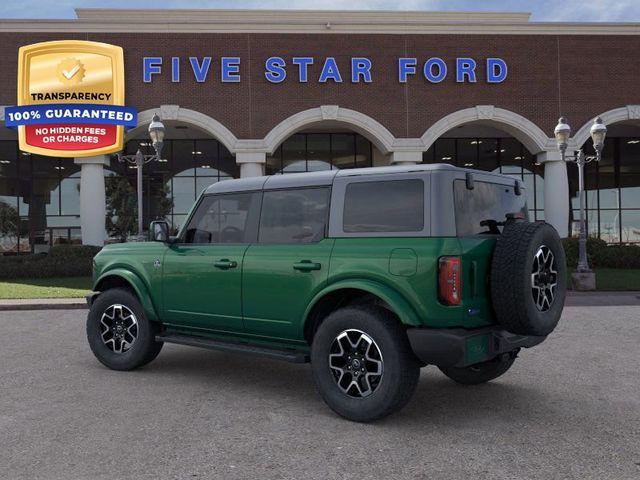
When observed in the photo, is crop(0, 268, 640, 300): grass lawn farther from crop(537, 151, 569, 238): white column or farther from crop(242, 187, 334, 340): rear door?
crop(242, 187, 334, 340): rear door

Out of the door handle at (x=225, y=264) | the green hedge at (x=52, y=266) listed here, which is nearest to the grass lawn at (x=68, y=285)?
the green hedge at (x=52, y=266)

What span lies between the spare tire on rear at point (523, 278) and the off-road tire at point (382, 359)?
853 millimetres

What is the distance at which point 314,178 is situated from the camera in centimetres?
526

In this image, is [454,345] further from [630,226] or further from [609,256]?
[630,226]

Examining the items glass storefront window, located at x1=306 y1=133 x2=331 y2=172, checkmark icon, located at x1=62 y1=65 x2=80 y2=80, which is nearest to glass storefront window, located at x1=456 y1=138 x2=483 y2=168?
glass storefront window, located at x1=306 y1=133 x2=331 y2=172

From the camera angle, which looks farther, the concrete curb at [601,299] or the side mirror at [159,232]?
the concrete curb at [601,299]

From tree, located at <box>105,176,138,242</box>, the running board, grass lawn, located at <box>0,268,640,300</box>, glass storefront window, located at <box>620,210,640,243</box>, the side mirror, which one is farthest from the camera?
glass storefront window, located at <box>620,210,640,243</box>

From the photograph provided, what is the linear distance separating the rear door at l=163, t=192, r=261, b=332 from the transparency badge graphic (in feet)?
59.1

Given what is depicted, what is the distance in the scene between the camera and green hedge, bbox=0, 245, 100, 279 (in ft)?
65.4

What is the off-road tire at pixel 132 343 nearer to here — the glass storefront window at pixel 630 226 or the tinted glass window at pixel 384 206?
the tinted glass window at pixel 384 206

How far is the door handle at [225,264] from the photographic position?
5.48 metres

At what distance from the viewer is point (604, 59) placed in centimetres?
2356

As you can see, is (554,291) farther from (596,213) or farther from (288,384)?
(596,213)

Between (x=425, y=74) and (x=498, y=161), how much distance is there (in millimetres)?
10268
